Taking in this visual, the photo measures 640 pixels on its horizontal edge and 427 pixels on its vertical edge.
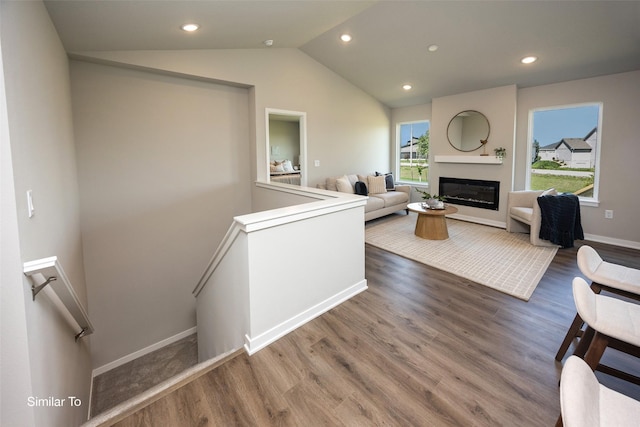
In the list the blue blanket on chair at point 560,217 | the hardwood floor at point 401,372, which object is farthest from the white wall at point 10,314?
the blue blanket on chair at point 560,217

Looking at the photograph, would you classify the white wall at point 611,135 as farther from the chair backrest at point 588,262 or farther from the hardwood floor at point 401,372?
the chair backrest at point 588,262

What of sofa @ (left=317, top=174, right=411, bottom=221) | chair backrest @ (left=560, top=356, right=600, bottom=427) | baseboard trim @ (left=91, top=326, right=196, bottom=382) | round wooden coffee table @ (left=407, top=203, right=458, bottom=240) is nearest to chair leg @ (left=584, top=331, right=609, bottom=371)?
chair backrest @ (left=560, top=356, right=600, bottom=427)

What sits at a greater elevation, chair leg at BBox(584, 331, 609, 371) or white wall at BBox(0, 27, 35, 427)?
white wall at BBox(0, 27, 35, 427)

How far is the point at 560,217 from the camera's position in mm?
4094

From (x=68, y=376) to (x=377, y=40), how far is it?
5166 millimetres

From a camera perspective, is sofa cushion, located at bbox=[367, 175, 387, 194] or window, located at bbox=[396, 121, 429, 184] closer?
sofa cushion, located at bbox=[367, 175, 387, 194]

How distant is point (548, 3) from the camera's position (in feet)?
10.4

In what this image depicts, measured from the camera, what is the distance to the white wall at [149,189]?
3504mm

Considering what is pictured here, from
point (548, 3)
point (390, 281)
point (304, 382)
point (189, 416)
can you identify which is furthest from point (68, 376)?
point (548, 3)

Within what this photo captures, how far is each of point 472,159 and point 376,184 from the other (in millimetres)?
1854

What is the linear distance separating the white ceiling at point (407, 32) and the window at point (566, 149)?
1.91 feet

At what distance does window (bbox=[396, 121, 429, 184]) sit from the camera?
6.88m

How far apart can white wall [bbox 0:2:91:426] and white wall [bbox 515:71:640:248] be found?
20.7 ft

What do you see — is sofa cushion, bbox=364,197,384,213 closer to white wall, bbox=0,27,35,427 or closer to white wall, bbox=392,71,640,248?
white wall, bbox=392,71,640,248
